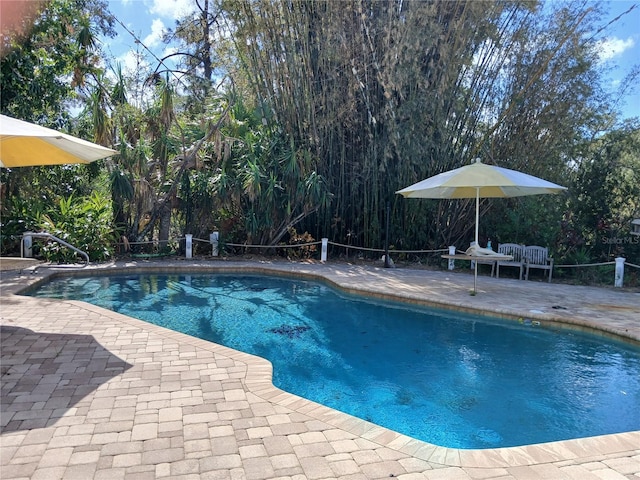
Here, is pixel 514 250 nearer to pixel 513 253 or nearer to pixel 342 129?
pixel 513 253

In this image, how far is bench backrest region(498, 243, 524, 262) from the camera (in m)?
8.04

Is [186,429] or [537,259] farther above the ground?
[537,259]

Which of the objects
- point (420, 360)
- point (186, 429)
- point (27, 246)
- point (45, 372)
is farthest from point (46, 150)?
point (27, 246)

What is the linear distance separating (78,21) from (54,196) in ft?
12.3

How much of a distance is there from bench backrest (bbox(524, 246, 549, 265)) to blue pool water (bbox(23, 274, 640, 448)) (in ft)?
9.82

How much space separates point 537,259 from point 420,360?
4510 mm

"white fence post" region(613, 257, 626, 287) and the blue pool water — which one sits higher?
"white fence post" region(613, 257, 626, 287)

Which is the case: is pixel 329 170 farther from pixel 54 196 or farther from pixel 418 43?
pixel 54 196

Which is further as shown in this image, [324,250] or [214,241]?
[214,241]

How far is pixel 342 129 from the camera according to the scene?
9.24m

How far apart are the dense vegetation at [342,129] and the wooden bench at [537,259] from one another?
482mm

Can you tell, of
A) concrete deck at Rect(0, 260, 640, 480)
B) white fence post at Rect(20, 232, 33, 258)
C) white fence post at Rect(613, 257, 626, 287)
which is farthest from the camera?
white fence post at Rect(20, 232, 33, 258)

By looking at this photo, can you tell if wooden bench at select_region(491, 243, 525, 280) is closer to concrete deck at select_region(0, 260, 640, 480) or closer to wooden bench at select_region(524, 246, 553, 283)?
wooden bench at select_region(524, 246, 553, 283)

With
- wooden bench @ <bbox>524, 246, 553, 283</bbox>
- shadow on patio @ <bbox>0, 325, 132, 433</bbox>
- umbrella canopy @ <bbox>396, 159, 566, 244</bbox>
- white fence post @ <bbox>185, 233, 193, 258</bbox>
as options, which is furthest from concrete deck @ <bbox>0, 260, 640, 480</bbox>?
wooden bench @ <bbox>524, 246, 553, 283</bbox>
